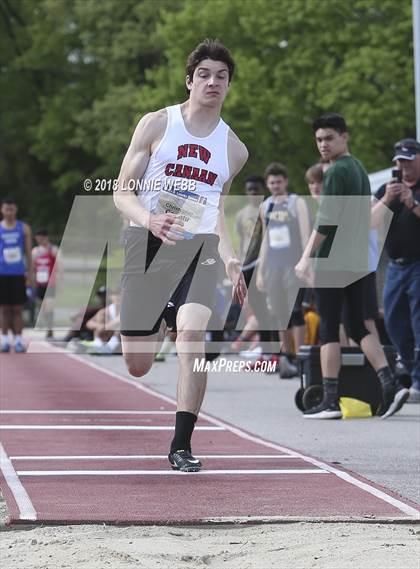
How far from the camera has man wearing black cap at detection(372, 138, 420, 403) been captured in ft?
36.0

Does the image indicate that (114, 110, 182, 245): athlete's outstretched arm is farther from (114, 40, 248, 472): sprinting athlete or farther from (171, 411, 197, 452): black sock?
(171, 411, 197, 452): black sock

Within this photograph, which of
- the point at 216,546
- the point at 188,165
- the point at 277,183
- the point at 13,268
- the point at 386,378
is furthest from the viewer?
the point at 13,268

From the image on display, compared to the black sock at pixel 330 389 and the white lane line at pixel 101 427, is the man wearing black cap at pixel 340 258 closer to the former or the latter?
the black sock at pixel 330 389

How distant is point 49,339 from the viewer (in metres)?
24.1

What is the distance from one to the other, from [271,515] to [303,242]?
834cm

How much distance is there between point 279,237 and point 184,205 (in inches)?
283

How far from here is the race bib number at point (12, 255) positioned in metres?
19.5

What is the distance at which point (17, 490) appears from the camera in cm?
639

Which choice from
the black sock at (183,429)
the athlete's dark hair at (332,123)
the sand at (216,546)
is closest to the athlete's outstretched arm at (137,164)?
the black sock at (183,429)

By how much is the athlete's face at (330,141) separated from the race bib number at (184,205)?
3.07 m

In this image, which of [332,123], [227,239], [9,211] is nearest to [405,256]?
[332,123]

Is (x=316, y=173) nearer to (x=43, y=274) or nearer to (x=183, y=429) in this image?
(x=183, y=429)

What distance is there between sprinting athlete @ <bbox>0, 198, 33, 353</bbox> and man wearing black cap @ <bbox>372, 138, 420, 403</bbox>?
8874 mm

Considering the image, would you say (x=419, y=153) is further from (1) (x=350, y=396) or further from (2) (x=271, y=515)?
(2) (x=271, y=515)
